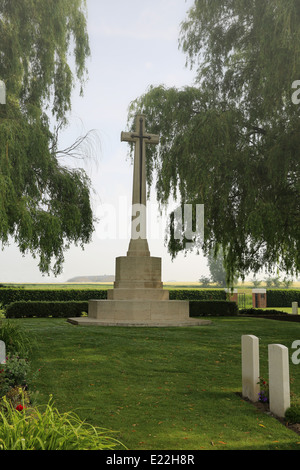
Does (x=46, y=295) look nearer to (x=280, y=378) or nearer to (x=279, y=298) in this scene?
(x=279, y=298)

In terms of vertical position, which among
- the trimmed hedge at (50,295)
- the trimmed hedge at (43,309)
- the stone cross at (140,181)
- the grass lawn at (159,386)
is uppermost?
the stone cross at (140,181)

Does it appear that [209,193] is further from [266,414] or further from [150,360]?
[266,414]

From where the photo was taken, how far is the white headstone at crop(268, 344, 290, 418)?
19.0ft

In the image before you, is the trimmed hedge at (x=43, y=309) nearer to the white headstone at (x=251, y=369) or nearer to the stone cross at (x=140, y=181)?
the stone cross at (x=140, y=181)

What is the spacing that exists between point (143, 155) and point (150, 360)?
29.3ft

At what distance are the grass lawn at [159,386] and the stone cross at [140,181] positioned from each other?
14.8 ft

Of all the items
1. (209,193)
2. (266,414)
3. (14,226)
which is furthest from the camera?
(209,193)

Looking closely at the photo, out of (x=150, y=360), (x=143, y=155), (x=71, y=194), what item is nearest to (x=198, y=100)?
(x=143, y=155)

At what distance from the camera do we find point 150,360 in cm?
882

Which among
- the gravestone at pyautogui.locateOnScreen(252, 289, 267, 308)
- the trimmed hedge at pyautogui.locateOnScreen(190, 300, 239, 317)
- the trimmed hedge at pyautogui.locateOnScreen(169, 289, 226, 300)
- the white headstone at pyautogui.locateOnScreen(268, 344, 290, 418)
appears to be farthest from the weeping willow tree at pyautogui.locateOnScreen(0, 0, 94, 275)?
the gravestone at pyautogui.locateOnScreen(252, 289, 267, 308)

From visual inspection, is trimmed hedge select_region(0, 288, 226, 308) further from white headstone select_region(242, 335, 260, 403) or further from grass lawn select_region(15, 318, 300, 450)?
white headstone select_region(242, 335, 260, 403)

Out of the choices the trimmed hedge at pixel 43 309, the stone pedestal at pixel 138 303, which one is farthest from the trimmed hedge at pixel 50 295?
the stone pedestal at pixel 138 303

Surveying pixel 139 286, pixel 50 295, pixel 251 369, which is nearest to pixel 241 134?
pixel 139 286

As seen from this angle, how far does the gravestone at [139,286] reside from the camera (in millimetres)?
14508
